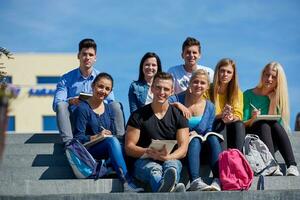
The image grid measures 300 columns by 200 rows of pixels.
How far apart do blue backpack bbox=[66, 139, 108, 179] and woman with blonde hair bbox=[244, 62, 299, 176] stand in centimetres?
169

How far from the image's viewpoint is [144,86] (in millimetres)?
6738

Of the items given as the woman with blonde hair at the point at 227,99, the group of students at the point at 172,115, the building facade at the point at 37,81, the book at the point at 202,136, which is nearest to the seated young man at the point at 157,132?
the group of students at the point at 172,115

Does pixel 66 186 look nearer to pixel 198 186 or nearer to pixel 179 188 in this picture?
pixel 179 188

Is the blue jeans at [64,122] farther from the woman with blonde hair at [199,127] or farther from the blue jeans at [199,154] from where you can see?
the blue jeans at [199,154]

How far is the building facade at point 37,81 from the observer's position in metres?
41.4

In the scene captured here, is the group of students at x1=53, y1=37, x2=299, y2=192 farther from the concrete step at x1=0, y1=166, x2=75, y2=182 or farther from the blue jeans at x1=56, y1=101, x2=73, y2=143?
the concrete step at x1=0, y1=166, x2=75, y2=182

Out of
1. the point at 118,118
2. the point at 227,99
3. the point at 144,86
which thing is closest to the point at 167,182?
the point at 118,118

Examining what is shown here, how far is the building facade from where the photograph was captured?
41.4 metres

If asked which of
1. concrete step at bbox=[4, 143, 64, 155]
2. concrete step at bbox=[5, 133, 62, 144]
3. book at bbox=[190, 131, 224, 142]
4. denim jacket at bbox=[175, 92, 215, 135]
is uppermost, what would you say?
denim jacket at bbox=[175, 92, 215, 135]

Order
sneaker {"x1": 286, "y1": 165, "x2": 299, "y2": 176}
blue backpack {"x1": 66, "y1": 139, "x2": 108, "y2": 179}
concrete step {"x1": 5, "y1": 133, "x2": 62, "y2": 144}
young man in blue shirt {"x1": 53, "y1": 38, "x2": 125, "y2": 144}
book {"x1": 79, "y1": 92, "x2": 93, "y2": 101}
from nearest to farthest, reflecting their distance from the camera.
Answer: blue backpack {"x1": 66, "y1": 139, "x2": 108, "y2": 179} < sneaker {"x1": 286, "y1": 165, "x2": 299, "y2": 176} < book {"x1": 79, "y1": 92, "x2": 93, "y2": 101} < young man in blue shirt {"x1": 53, "y1": 38, "x2": 125, "y2": 144} < concrete step {"x1": 5, "y1": 133, "x2": 62, "y2": 144}

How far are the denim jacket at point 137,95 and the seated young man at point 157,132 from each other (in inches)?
35.0

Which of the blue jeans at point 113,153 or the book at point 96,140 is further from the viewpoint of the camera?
the book at point 96,140

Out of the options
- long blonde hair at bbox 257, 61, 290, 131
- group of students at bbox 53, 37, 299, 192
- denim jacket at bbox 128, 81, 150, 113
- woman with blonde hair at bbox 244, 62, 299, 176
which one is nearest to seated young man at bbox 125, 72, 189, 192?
group of students at bbox 53, 37, 299, 192

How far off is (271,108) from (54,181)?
2610 mm
